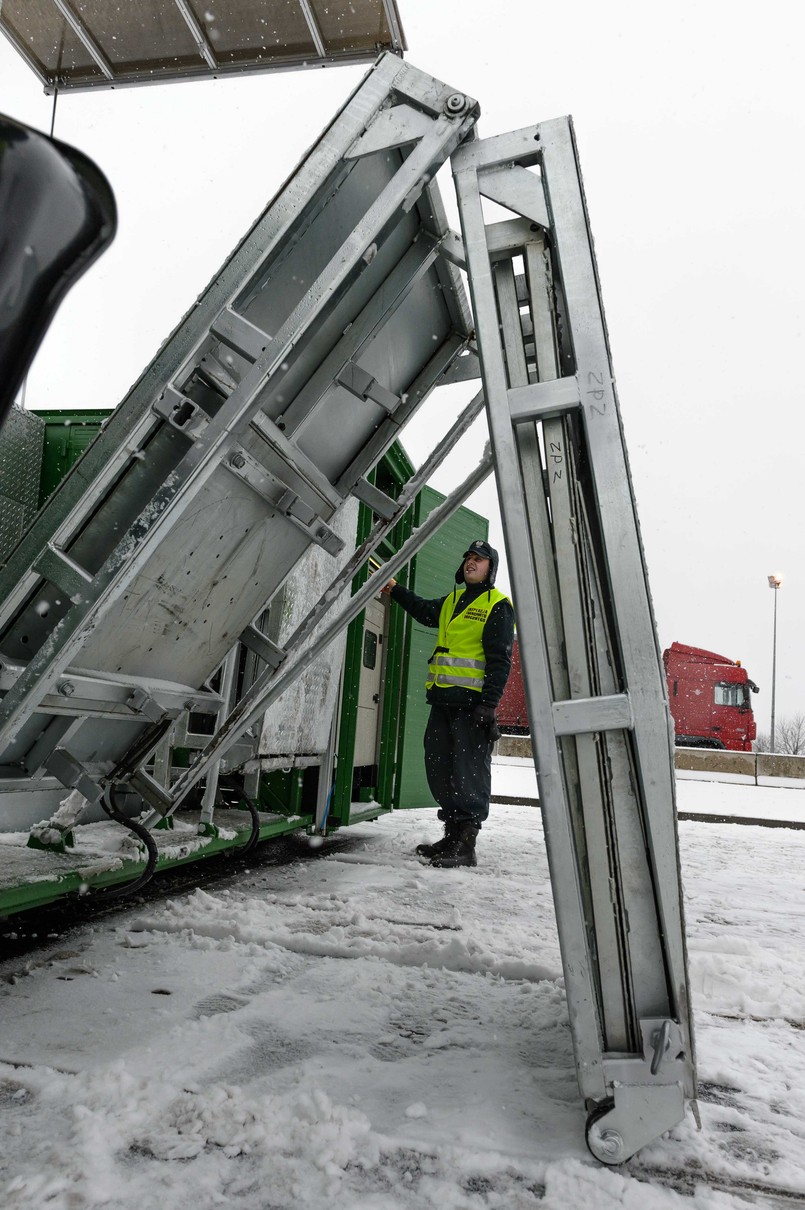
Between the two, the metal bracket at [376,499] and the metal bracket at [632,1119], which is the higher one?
the metal bracket at [376,499]

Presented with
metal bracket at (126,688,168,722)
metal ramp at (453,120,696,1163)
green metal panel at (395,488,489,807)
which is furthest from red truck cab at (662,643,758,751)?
metal ramp at (453,120,696,1163)

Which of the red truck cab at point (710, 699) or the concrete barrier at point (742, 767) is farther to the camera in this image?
the red truck cab at point (710, 699)

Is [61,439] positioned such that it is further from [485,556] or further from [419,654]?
[419,654]

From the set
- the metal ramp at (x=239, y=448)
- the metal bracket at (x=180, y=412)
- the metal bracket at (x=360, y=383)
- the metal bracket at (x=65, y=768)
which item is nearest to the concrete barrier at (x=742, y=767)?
the metal ramp at (x=239, y=448)

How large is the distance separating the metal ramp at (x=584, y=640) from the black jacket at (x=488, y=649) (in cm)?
305

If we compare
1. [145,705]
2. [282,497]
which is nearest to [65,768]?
[145,705]

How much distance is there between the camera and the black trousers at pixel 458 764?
16.0ft

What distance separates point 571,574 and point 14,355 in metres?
1.34

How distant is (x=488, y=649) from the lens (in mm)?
4934

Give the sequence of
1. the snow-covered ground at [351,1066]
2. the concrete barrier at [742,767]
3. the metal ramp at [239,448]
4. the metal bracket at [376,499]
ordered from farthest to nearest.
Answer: the concrete barrier at [742,767]
the metal bracket at [376,499]
the metal ramp at [239,448]
the snow-covered ground at [351,1066]

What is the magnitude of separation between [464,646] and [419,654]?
1.44 m

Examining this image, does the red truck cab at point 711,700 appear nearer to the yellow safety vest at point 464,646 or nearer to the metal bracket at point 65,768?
the yellow safety vest at point 464,646

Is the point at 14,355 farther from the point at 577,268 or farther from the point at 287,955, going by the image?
the point at 287,955

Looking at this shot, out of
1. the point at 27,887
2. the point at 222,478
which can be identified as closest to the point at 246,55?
the point at 222,478
